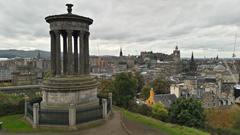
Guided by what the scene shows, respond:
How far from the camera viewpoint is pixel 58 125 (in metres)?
17.7

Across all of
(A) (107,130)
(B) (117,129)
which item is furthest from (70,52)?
(B) (117,129)

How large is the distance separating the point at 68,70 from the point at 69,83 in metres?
1.34

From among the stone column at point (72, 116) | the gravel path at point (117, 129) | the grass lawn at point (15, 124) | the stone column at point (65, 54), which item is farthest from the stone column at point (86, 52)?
the grass lawn at point (15, 124)

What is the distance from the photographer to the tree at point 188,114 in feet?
90.5

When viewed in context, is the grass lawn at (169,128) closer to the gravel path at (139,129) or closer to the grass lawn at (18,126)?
the gravel path at (139,129)

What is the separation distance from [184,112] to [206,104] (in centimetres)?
3309

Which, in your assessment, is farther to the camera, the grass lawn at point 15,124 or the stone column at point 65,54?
the stone column at point 65,54

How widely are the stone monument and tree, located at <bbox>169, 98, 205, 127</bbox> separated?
35.1ft

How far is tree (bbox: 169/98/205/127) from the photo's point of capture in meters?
27.6

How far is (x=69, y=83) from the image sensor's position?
20047 mm

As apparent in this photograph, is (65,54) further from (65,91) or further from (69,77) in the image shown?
(65,91)

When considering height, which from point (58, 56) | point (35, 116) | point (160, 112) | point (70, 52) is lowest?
point (160, 112)

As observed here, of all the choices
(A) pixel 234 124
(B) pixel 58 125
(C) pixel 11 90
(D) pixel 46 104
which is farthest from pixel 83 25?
(A) pixel 234 124

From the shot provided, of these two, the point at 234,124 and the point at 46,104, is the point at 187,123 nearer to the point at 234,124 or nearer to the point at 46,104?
the point at 234,124
